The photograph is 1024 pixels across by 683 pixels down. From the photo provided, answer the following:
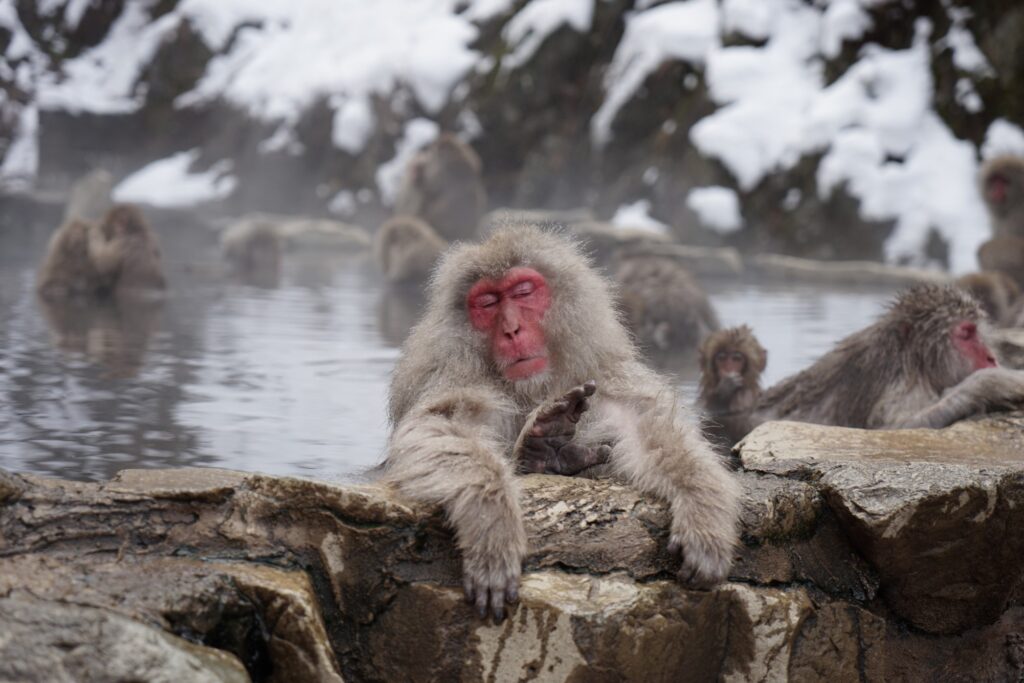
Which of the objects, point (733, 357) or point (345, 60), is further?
point (345, 60)

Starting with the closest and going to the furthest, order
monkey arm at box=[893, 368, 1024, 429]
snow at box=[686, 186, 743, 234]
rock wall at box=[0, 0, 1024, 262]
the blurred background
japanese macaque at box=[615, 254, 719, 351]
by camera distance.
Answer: monkey arm at box=[893, 368, 1024, 429], the blurred background, japanese macaque at box=[615, 254, 719, 351], rock wall at box=[0, 0, 1024, 262], snow at box=[686, 186, 743, 234]

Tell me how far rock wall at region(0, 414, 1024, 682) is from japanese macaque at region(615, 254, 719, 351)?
15.3 feet

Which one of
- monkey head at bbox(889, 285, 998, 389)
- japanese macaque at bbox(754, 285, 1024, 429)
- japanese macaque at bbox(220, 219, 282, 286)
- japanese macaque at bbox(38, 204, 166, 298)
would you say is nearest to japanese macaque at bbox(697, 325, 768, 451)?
japanese macaque at bbox(754, 285, 1024, 429)

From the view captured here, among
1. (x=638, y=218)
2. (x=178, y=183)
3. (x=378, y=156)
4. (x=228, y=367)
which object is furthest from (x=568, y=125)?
(x=228, y=367)

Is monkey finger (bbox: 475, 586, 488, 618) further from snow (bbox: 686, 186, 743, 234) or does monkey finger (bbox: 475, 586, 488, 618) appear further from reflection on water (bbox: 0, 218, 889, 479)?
snow (bbox: 686, 186, 743, 234)

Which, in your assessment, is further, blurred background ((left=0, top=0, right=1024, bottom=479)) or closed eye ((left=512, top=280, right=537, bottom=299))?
blurred background ((left=0, top=0, right=1024, bottom=479))

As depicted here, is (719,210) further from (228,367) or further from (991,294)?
(228,367)

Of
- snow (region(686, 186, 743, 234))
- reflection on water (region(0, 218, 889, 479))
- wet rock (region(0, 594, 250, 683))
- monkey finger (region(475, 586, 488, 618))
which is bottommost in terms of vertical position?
reflection on water (region(0, 218, 889, 479))

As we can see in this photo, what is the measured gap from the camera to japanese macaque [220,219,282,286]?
40.9 feet

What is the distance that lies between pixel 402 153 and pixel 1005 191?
1005 cm

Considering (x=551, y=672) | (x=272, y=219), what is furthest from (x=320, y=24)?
(x=551, y=672)

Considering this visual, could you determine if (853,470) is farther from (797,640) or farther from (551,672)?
(551,672)

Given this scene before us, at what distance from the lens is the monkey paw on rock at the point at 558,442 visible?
2.97m

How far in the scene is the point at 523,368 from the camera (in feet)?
11.0
